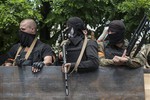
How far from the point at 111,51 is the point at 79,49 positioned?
0.39 meters

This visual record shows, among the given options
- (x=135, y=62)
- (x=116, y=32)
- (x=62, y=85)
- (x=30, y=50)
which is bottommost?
(x=62, y=85)

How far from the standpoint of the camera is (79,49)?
452 centimetres

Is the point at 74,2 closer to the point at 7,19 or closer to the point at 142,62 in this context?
the point at 7,19

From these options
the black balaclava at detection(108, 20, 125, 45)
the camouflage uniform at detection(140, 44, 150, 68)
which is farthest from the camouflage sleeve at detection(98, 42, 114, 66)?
the camouflage uniform at detection(140, 44, 150, 68)

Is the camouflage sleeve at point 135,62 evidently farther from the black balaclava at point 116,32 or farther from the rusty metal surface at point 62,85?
the black balaclava at point 116,32

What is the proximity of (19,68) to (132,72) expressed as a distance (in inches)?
46.8

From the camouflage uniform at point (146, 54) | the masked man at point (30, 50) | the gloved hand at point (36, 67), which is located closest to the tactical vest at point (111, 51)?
the camouflage uniform at point (146, 54)

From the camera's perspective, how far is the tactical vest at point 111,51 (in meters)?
4.63

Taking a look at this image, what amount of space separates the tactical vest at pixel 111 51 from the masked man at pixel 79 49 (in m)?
0.21

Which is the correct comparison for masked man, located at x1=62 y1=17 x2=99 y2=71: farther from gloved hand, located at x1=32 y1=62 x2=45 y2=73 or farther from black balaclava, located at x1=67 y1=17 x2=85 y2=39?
gloved hand, located at x1=32 y1=62 x2=45 y2=73

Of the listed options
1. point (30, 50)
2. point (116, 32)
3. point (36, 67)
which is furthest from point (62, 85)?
point (116, 32)

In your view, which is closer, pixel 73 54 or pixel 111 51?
pixel 73 54

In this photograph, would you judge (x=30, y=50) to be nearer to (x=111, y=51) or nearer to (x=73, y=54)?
(x=73, y=54)

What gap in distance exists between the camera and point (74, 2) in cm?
679
